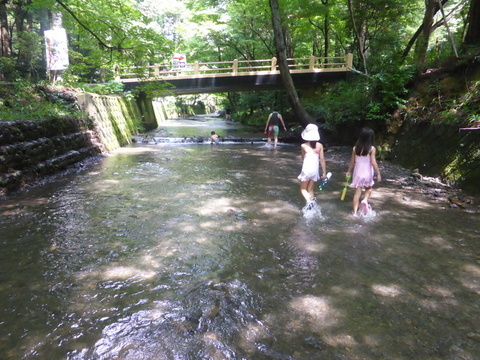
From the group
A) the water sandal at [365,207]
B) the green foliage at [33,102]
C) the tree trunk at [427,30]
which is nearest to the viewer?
the water sandal at [365,207]

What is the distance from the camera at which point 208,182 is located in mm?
8242

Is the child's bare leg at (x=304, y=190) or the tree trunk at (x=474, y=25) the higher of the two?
the tree trunk at (x=474, y=25)

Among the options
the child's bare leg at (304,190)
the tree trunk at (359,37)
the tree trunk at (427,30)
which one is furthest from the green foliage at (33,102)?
the tree trunk at (359,37)

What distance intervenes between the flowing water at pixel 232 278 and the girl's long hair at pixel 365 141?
1.28m

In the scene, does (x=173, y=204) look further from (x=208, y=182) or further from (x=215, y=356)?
(x=215, y=356)

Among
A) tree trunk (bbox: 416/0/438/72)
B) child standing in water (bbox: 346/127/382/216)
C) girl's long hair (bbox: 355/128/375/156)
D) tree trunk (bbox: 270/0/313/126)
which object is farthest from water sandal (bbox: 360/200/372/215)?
tree trunk (bbox: 270/0/313/126)

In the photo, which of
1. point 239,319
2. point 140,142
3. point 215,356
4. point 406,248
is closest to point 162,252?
point 239,319

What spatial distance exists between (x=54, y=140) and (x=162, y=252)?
6611 millimetres

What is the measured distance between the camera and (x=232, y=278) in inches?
142

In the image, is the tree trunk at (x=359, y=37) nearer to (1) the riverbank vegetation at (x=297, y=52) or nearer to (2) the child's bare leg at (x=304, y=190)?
(1) the riverbank vegetation at (x=297, y=52)

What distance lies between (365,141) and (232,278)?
334 cm

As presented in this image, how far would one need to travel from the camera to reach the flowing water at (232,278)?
2615 mm

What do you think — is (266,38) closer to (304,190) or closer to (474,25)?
(474,25)

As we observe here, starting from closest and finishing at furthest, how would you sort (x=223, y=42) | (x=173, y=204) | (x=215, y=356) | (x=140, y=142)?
(x=215, y=356)
(x=173, y=204)
(x=140, y=142)
(x=223, y=42)
